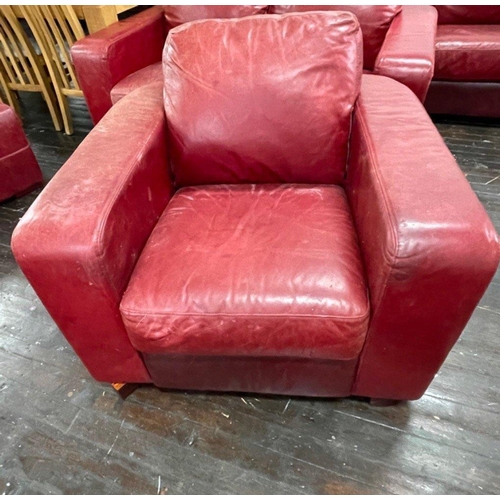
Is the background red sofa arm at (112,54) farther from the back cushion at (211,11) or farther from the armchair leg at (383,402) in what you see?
Answer: the armchair leg at (383,402)

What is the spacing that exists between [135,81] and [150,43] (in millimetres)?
363

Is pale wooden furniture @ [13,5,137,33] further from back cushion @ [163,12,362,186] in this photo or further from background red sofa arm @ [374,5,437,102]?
background red sofa arm @ [374,5,437,102]

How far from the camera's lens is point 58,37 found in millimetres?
2188

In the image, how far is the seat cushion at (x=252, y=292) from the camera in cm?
86

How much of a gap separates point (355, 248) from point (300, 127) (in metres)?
0.39

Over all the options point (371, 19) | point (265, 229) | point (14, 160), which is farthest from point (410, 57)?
point (14, 160)

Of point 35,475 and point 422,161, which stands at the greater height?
point 422,161

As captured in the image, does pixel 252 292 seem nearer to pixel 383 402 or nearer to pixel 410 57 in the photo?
pixel 383 402

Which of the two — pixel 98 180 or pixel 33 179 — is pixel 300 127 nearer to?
pixel 98 180

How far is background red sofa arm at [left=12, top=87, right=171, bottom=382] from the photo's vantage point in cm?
82

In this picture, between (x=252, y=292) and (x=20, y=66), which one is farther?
(x=20, y=66)

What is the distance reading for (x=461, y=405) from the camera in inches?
44.1

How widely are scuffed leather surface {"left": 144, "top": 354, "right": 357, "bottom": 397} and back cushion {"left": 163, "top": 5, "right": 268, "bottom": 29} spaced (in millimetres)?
1582

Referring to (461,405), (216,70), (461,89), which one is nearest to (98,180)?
(216,70)
